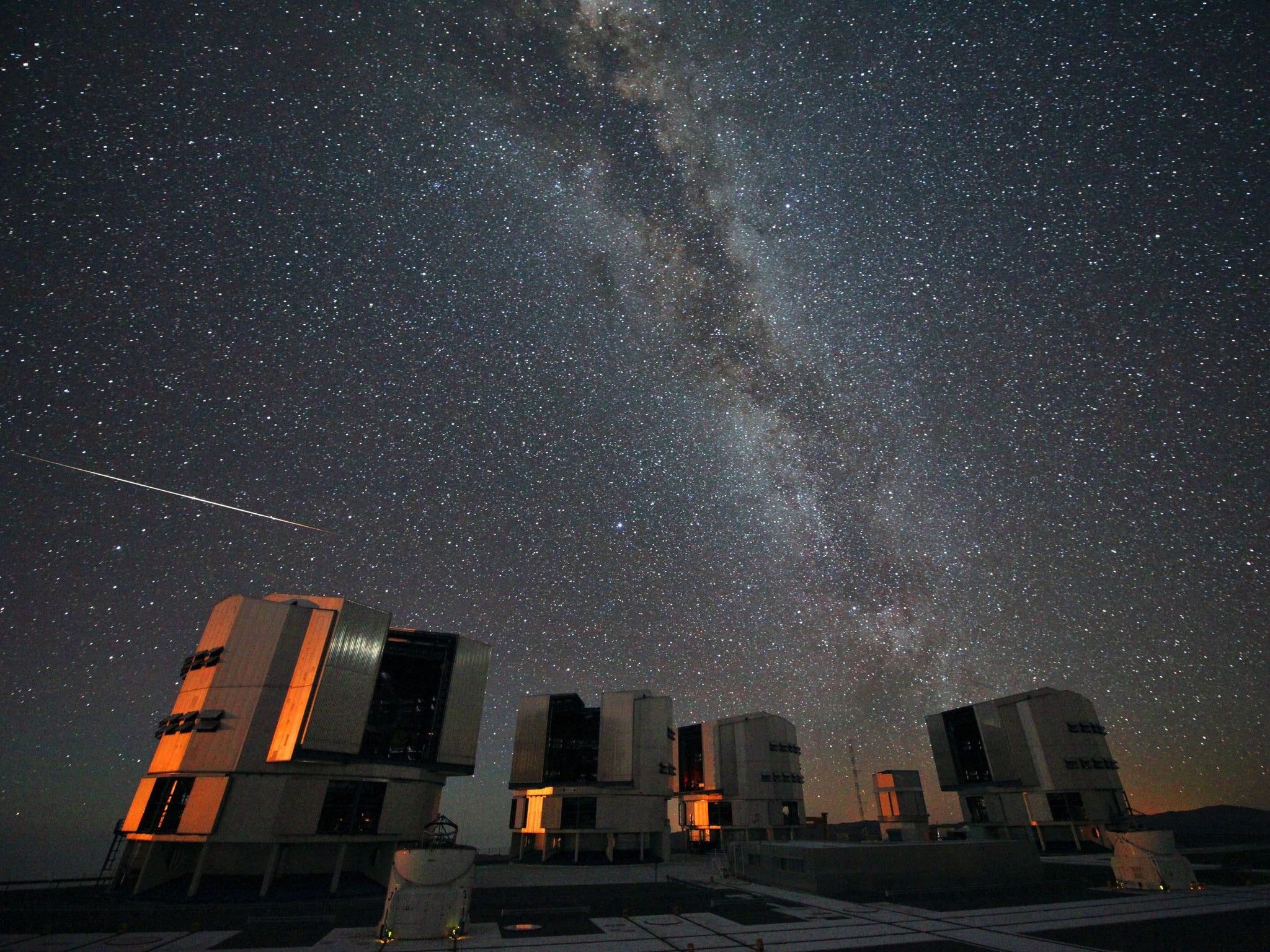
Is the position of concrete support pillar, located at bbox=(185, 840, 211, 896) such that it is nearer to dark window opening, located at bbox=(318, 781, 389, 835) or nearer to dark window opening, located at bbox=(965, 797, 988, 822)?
dark window opening, located at bbox=(318, 781, 389, 835)

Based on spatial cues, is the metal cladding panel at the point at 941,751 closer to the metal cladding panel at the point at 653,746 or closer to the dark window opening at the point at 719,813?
the dark window opening at the point at 719,813

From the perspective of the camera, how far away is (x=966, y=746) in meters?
77.9

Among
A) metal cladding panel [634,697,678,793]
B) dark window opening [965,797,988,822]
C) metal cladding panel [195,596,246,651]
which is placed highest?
metal cladding panel [195,596,246,651]

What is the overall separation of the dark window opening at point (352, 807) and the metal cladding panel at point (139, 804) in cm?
1145

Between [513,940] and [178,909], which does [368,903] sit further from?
[513,940]

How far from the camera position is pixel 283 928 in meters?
26.2

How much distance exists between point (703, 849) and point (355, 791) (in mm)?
52892

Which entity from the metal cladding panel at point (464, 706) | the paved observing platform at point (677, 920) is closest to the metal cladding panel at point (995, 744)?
the paved observing platform at point (677, 920)

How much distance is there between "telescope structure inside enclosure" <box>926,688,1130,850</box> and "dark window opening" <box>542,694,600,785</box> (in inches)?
1820

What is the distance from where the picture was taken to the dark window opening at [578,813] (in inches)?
2276

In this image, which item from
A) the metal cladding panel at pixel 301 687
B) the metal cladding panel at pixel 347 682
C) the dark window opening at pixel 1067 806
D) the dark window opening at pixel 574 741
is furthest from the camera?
the dark window opening at pixel 574 741

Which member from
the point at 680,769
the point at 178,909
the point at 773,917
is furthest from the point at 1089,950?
the point at 680,769

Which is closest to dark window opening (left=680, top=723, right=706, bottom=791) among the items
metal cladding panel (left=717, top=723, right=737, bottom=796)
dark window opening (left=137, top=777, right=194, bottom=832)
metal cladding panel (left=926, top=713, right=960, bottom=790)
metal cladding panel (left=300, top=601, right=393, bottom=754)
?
metal cladding panel (left=717, top=723, right=737, bottom=796)

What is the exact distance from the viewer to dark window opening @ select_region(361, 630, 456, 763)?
4544cm
